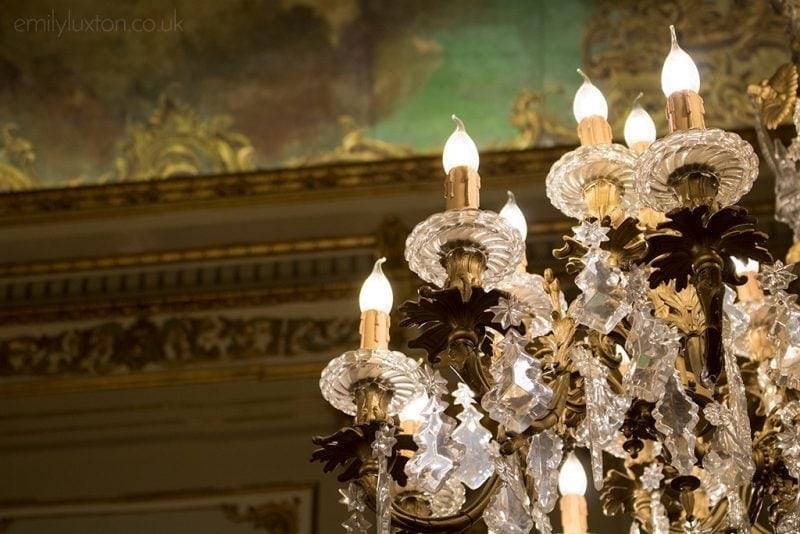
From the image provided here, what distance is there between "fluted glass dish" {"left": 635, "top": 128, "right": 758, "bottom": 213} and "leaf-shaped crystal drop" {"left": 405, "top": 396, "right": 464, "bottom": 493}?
58 centimetres

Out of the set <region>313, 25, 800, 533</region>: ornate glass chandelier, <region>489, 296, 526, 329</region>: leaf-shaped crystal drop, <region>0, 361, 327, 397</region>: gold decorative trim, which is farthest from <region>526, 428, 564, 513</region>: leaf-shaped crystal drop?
<region>0, 361, 327, 397</region>: gold decorative trim

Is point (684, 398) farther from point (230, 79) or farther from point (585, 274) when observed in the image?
point (230, 79)

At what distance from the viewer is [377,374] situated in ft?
8.62

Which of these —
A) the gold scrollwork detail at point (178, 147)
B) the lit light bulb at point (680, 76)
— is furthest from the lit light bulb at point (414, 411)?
the gold scrollwork detail at point (178, 147)

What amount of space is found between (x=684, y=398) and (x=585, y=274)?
0.95 feet

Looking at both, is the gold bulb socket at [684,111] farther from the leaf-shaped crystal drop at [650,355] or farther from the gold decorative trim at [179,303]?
the gold decorative trim at [179,303]

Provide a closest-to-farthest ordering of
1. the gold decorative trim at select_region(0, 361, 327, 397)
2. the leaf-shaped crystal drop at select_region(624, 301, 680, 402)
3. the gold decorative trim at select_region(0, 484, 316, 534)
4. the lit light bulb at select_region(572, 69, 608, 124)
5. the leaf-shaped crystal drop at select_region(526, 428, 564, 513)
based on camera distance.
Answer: the leaf-shaped crystal drop at select_region(624, 301, 680, 402), the leaf-shaped crystal drop at select_region(526, 428, 564, 513), the lit light bulb at select_region(572, 69, 608, 124), the gold decorative trim at select_region(0, 484, 316, 534), the gold decorative trim at select_region(0, 361, 327, 397)

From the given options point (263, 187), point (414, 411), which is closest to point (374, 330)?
point (414, 411)

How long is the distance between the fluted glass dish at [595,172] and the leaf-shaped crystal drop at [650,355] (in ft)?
1.64

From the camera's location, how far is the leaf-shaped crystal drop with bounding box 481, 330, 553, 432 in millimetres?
2363

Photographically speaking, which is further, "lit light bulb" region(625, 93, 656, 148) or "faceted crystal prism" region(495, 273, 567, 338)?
"lit light bulb" region(625, 93, 656, 148)

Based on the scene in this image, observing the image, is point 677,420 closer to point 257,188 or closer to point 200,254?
point 257,188

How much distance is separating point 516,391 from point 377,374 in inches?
14.5

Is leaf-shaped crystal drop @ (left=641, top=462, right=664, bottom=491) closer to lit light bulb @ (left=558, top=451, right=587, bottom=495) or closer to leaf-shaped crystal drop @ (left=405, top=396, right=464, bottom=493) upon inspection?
lit light bulb @ (left=558, top=451, right=587, bottom=495)
